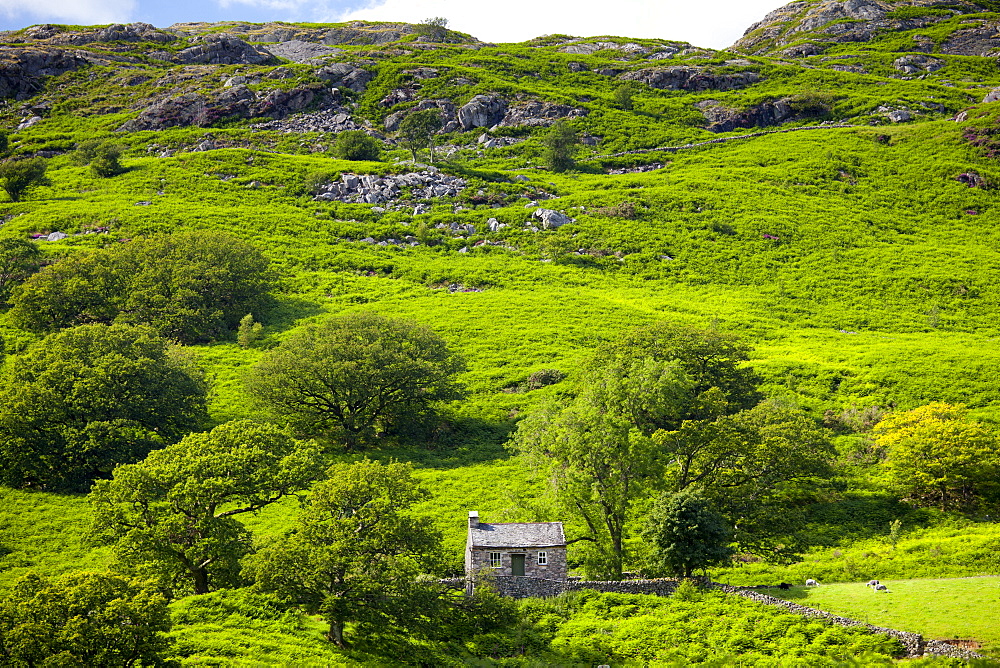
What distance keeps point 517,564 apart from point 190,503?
18.6 m

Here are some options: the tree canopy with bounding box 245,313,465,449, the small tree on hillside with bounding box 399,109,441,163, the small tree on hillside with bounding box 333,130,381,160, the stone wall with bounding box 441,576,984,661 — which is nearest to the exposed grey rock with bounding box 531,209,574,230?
the small tree on hillside with bounding box 399,109,441,163

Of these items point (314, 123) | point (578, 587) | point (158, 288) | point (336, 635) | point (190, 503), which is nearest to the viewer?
point (336, 635)

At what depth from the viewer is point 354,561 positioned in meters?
35.6

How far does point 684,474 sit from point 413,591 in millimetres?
20675

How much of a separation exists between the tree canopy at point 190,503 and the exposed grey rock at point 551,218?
82360mm

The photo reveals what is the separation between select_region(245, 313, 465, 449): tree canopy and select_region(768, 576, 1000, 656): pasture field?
40564mm

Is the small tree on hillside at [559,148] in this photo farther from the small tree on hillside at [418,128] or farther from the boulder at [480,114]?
the small tree on hillside at [418,128]

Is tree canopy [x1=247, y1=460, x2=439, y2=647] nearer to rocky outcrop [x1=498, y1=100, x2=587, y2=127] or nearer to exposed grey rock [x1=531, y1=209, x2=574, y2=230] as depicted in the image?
exposed grey rock [x1=531, y1=209, x2=574, y2=230]

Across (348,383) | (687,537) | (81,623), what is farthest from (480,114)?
(81,623)

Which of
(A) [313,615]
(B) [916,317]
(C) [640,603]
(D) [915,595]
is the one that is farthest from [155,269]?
(B) [916,317]

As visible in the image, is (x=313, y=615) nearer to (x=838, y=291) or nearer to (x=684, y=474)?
(x=684, y=474)

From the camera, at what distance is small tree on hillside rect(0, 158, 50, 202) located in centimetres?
13312

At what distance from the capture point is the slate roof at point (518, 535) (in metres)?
42.0

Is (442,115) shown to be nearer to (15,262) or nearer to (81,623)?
(15,262)
